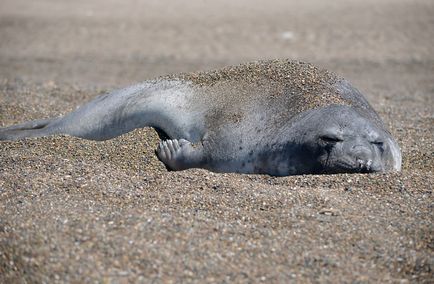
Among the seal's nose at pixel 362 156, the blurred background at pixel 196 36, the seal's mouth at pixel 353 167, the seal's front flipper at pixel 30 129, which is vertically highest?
the seal's nose at pixel 362 156

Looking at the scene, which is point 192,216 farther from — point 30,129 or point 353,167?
point 30,129

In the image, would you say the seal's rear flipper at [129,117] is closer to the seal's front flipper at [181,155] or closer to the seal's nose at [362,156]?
the seal's front flipper at [181,155]

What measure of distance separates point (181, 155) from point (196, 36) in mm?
8755

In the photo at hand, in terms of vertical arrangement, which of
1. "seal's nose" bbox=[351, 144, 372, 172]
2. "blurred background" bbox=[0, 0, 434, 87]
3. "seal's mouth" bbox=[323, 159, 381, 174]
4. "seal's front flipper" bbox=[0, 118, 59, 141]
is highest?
"seal's nose" bbox=[351, 144, 372, 172]

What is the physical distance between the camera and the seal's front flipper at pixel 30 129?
5.78 metres

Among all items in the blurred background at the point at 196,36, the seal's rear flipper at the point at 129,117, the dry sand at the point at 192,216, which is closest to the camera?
the dry sand at the point at 192,216

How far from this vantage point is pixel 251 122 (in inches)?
206

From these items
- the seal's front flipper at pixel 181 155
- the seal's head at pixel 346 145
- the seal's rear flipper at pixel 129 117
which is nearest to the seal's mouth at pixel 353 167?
the seal's head at pixel 346 145

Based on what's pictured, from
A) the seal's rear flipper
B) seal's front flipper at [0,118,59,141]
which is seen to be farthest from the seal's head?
seal's front flipper at [0,118,59,141]

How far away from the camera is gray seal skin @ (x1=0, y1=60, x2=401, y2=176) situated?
15.5 feet

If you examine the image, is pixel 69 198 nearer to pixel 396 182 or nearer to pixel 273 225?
pixel 273 225

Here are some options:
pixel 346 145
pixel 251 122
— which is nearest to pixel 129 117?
pixel 251 122

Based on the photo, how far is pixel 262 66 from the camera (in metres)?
5.70

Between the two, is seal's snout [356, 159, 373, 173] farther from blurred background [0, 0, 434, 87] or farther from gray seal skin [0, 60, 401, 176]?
blurred background [0, 0, 434, 87]
